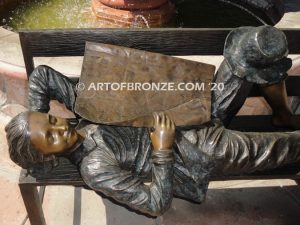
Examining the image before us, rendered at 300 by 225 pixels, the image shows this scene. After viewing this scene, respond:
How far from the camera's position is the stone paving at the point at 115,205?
2.95 metres

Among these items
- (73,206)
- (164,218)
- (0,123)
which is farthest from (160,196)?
(0,123)

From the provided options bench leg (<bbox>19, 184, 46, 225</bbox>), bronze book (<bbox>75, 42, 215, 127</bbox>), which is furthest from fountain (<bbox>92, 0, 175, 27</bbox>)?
bench leg (<bbox>19, 184, 46, 225</bbox>)

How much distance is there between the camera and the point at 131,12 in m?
3.87

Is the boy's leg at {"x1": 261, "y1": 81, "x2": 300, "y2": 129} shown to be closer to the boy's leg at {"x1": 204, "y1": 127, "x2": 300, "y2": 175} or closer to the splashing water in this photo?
the boy's leg at {"x1": 204, "y1": 127, "x2": 300, "y2": 175}

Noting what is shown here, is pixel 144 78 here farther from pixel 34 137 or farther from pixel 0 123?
pixel 0 123

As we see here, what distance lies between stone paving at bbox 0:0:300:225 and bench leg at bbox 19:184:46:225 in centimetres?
31

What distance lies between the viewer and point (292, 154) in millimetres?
2387

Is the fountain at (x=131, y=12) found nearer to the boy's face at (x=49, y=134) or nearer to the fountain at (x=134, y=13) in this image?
the fountain at (x=134, y=13)

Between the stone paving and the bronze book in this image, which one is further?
the stone paving

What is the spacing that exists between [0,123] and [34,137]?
164 centimetres

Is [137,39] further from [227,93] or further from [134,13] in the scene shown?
[134,13]

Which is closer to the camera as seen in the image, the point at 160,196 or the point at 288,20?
the point at 160,196

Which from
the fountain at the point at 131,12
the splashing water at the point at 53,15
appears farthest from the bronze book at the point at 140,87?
the splashing water at the point at 53,15

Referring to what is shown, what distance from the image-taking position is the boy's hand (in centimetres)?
212
